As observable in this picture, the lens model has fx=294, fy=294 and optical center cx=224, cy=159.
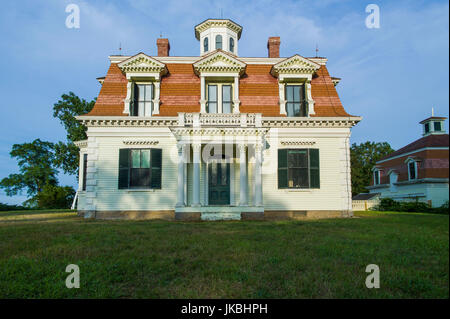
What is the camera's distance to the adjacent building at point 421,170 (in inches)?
68.4

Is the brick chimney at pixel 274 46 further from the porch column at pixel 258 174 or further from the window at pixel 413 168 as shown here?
the window at pixel 413 168

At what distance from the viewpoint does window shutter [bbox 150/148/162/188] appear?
16234 millimetres

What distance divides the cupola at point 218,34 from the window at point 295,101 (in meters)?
6.61

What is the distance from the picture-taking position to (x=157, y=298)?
401cm

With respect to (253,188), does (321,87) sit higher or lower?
higher

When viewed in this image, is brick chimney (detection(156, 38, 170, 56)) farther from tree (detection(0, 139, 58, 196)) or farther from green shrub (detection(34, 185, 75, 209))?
tree (detection(0, 139, 58, 196))

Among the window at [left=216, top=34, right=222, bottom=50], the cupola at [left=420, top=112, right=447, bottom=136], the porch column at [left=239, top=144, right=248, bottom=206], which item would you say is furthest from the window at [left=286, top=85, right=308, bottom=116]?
the cupola at [left=420, top=112, right=447, bottom=136]

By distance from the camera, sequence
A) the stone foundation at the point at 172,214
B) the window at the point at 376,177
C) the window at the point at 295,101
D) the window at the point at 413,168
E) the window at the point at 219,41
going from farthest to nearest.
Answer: the window at the point at 376,177, the window at the point at 219,41, the window at the point at 295,101, the stone foundation at the point at 172,214, the window at the point at 413,168

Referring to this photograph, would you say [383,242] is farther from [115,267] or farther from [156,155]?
[156,155]

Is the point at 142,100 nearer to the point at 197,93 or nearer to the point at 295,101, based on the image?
the point at 197,93

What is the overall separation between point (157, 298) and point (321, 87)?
16573 millimetres

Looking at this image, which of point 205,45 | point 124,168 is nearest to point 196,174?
point 124,168

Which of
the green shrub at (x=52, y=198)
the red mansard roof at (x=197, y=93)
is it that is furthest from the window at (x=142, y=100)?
the green shrub at (x=52, y=198)
